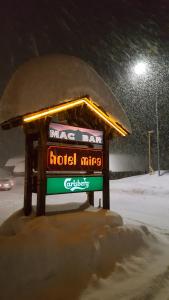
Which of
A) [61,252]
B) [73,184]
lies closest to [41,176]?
[73,184]

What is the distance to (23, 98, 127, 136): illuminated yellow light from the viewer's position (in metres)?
6.75

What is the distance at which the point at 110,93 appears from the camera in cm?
786

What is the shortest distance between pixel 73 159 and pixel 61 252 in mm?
2826

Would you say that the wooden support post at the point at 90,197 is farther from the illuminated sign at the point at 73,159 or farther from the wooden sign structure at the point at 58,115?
the illuminated sign at the point at 73,159

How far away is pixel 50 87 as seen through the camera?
6.62m

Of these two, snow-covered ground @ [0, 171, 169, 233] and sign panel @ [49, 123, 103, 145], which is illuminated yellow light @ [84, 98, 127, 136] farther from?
snow-covered ground @ [0, 171, 169, 233]

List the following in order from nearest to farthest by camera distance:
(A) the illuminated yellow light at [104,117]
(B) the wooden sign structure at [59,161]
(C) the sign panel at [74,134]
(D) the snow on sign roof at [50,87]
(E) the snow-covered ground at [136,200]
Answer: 1. (D) the snow on sign roof at [50,87]
2. (B) the wooden sign structure at [59,161]
3. (C) the sign panel at [74,134]
4. (A) the illuminated yellow light at [104,117]
5. (E) the snow-covered ground at [136,200]

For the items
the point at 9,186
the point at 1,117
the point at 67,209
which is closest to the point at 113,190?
the point at 9,186

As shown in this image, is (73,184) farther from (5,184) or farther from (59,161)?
(5,184)

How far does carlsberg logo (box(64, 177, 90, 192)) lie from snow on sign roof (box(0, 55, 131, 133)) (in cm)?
203

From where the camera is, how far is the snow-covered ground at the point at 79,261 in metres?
4.57

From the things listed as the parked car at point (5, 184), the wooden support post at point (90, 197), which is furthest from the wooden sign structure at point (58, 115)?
the parked car at point (5, 184)

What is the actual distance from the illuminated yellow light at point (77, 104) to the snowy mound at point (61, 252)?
8.17 ft

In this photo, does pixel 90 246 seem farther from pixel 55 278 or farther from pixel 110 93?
pixel 110 93
